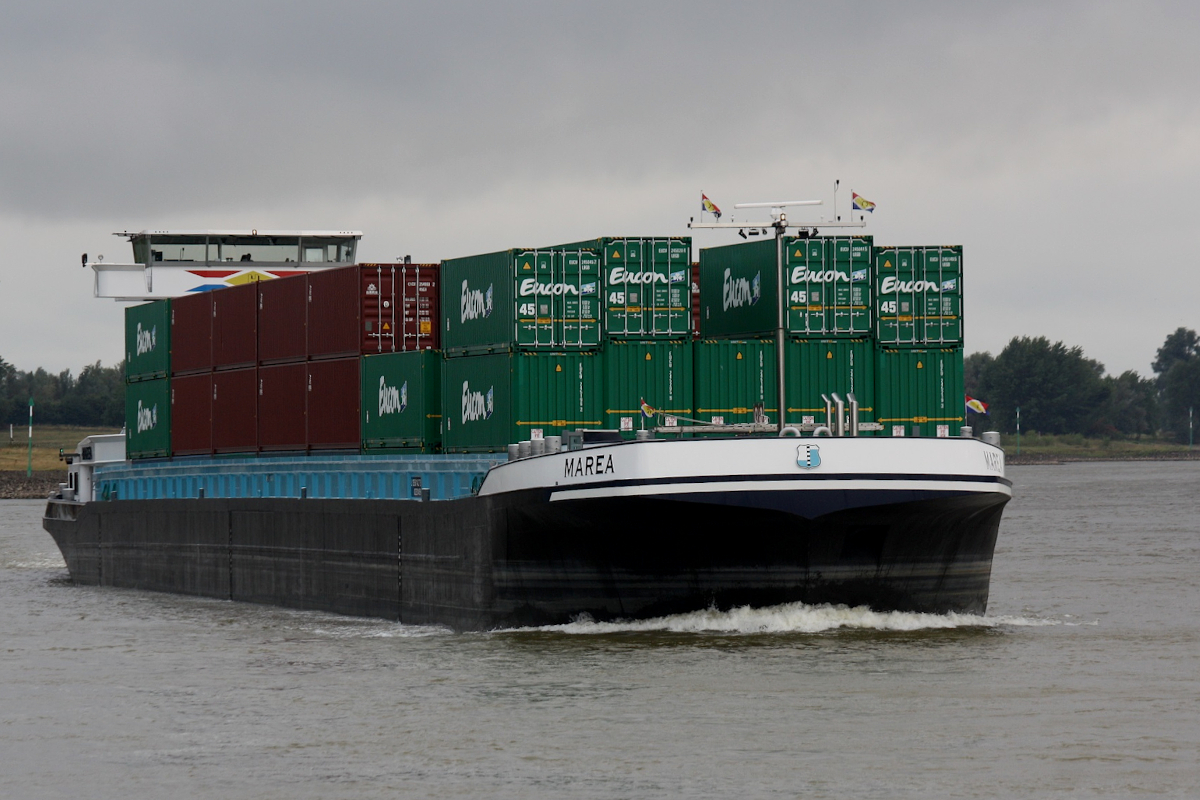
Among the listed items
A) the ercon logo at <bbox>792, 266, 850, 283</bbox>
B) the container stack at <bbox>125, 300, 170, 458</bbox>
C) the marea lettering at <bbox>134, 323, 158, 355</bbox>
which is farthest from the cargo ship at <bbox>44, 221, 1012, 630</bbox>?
the marea lettering at <bbox>134, 323, 158, 355</bbox>

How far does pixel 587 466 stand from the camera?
25.0 metres

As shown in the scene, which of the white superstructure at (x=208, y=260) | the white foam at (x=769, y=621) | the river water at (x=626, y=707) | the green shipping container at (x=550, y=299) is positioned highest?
the white superstructure at (x=208, y=260)

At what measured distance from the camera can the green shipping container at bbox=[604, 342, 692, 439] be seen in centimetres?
2808

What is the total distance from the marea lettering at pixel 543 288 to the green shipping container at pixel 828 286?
3653 millimetres

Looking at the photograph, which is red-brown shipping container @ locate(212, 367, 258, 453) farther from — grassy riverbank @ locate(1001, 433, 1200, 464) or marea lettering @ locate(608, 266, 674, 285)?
grassy riverbank @ locate(1001, 433, 1200, 464)

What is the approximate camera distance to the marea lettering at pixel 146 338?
143 ft

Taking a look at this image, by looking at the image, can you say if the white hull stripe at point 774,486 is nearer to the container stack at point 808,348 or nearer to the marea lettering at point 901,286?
the container stack at point 808,348

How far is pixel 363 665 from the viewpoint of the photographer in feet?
80.2

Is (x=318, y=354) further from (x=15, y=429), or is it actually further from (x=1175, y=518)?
(x=15, y=429)

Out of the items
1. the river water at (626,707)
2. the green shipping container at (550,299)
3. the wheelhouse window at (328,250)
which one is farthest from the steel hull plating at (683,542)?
the wheelhouse window at (328,250)

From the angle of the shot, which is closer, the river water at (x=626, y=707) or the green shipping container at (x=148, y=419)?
the river water at (x=626, y=707)

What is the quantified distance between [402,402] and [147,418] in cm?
1437

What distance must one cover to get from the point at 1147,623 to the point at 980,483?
5.95m

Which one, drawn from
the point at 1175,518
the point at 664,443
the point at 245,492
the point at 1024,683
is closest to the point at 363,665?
the point at 664,443
